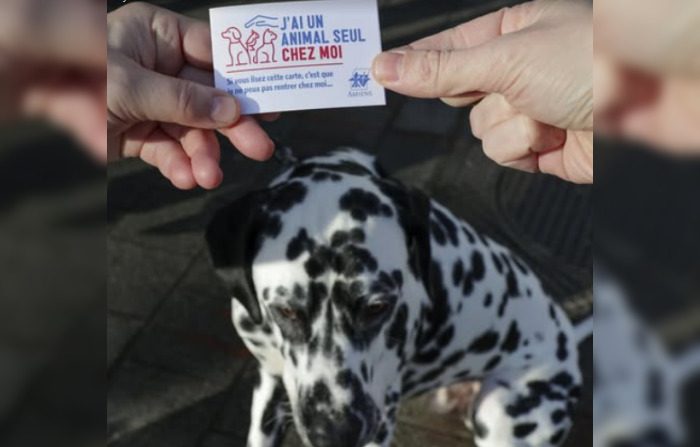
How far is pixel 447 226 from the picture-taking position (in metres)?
1.43

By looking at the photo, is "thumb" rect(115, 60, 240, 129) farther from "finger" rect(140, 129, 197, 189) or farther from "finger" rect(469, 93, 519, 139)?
"finger" rect(469, 93, 519, 139)

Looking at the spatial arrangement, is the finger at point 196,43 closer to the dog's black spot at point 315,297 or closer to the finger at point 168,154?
the finger at point 168,154

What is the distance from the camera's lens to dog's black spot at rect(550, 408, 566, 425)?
1.49m

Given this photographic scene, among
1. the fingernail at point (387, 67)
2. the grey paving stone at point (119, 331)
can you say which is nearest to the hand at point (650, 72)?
the fingernail at point (387, 67)

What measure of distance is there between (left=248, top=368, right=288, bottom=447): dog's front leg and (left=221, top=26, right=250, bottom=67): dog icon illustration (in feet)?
2.27

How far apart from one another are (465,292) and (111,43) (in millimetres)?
795

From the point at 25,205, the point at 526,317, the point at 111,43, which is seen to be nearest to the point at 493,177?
the point at 526,317

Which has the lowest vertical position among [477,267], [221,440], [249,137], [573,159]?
[221,440]

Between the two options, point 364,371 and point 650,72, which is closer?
point 650,72

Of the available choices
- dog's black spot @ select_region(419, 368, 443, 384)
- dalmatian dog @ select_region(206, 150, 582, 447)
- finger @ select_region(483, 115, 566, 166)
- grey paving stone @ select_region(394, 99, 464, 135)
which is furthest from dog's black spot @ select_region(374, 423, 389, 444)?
grey paving stone @ select_region(394, 99, 464, 135)

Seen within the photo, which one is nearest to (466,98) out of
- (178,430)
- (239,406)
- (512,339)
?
(512,339)

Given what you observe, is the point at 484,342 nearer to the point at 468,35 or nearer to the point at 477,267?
the point at 477,267

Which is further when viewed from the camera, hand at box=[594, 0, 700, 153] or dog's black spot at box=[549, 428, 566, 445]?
dog's black spot at box=[549, 428, 566, 445]

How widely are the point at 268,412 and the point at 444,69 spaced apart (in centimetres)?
83
